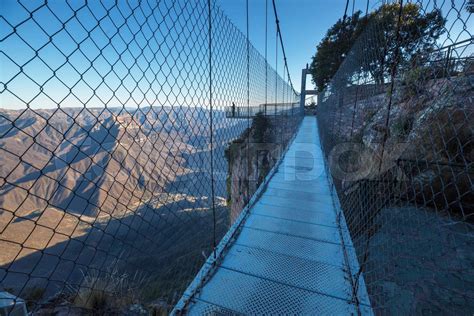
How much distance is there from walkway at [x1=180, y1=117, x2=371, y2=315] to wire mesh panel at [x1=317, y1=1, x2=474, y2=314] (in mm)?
181

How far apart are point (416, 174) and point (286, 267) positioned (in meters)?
1.48

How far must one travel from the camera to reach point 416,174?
1937 millimetres

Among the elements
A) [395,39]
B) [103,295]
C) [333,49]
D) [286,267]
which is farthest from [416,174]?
[333,49]

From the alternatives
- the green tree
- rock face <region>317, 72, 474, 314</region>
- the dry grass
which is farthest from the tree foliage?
the green tree

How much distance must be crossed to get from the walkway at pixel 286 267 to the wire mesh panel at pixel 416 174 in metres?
0.18

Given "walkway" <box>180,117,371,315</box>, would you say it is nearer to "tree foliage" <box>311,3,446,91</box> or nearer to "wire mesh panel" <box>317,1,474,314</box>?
"wire mesh panel" <box>317,1,474,314</box>

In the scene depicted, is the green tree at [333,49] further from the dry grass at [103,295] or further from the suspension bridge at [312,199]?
the dry grass at [103,295]

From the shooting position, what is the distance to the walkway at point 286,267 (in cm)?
127

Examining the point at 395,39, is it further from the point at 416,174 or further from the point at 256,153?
the point at 256,153

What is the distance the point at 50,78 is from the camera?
808 millimetres

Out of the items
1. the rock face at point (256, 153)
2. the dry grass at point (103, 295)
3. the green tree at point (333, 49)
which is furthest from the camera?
the green tree at point (333, 49)

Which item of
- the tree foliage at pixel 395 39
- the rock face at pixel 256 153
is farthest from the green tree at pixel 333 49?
the tree foliage at pixel 395 39

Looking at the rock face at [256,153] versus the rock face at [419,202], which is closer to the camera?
the rock face at [419,202]

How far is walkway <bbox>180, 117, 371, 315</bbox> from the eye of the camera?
1267 millimetres
